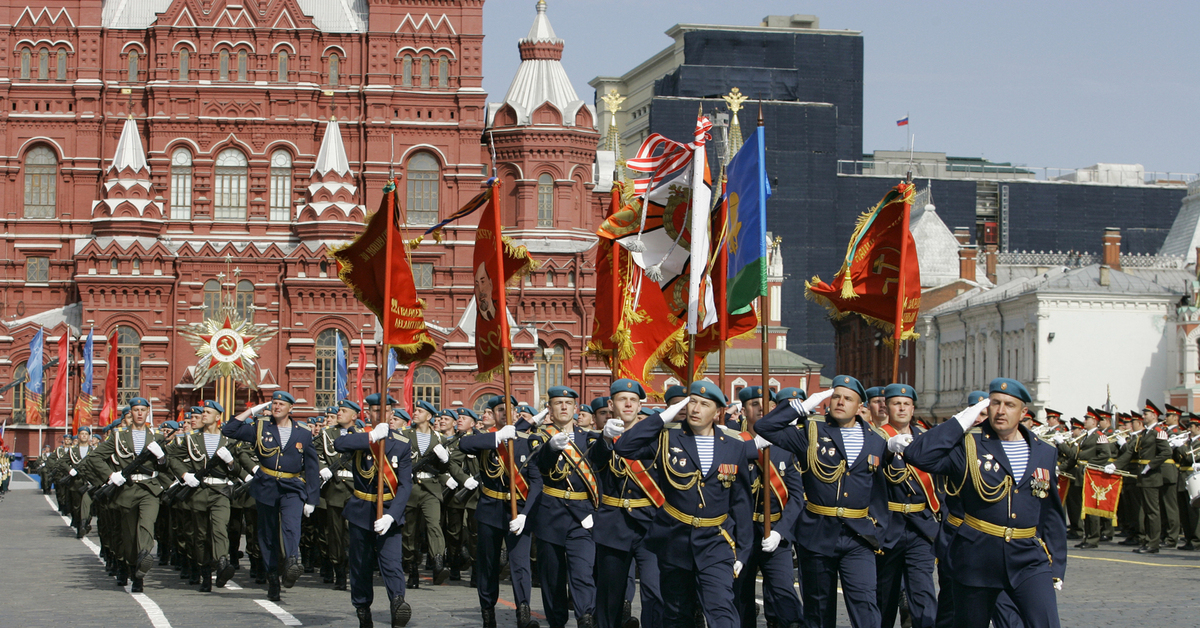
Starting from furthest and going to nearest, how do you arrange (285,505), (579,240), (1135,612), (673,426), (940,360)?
(940,360) → (579,240) → (285,505) → (1135,612) → (673,426)

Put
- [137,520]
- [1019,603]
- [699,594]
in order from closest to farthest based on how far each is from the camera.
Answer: [1019,603]
[699,594]
[137,520]

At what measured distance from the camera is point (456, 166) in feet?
194

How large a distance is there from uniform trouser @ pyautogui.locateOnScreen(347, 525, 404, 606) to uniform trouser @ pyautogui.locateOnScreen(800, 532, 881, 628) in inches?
144

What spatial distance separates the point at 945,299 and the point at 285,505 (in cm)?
5806

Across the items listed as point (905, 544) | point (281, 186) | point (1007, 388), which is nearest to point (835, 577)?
point (905, 544)

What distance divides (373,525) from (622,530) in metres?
2.75

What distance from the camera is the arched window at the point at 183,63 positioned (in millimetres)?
58719

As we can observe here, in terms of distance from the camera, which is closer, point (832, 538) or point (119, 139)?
point (832, 538)

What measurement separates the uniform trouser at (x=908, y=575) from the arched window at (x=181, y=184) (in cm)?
5020

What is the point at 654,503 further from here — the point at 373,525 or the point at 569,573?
the point at 373,525

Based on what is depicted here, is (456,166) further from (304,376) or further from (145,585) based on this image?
(145,585)

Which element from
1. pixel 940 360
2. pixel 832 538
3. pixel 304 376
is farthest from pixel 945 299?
pixel 832 538

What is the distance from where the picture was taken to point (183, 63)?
5878 cm

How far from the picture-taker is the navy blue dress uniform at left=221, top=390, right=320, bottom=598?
15445 mm
